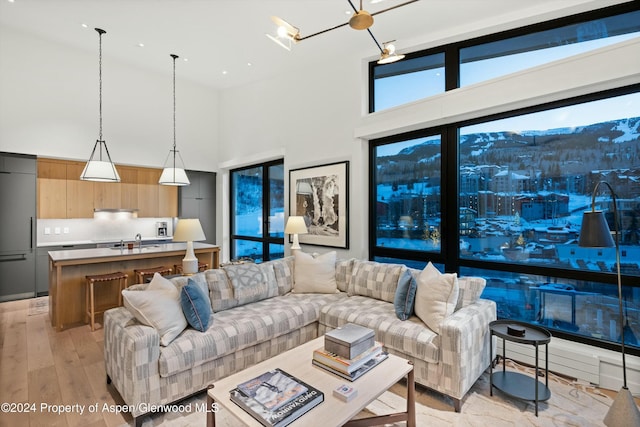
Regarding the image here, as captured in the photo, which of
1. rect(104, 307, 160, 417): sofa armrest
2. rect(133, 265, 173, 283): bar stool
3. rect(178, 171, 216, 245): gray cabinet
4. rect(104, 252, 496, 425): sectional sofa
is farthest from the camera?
rect(178, 171, 216, 245): gray cabinet

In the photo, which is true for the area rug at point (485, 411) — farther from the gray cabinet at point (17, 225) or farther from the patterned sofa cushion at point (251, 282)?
the gray cabinet at point (17, 225)

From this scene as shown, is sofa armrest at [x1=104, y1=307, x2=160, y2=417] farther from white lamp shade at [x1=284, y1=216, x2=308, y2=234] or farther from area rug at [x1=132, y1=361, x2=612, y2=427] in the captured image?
white lamp shade at [x1=284, y1=216, x2=308, y2=234]

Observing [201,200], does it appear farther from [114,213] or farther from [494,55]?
[494,55]

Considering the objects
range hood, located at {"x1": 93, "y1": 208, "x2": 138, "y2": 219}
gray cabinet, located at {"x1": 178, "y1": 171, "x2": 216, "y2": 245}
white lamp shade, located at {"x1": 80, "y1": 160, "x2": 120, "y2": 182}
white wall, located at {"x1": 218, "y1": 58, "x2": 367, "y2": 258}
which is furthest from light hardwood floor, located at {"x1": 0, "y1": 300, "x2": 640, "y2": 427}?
gray cabinet, located at {"x1": 178, "y1": 171, "x2": 216, "y2": 245}

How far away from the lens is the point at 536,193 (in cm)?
315

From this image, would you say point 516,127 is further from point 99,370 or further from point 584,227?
point 99,370

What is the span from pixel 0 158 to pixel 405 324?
243 inches

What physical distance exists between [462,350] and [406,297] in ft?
2.10

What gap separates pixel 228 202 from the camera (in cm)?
726

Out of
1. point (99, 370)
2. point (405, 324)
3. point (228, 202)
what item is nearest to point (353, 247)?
point (405, 324)

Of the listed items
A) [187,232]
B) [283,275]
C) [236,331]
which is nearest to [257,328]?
[236,331]

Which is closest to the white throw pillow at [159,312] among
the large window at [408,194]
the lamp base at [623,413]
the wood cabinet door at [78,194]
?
the large window at [408,194]

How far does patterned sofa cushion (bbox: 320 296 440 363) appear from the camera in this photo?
243 centimetres

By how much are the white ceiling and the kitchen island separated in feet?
10.4
